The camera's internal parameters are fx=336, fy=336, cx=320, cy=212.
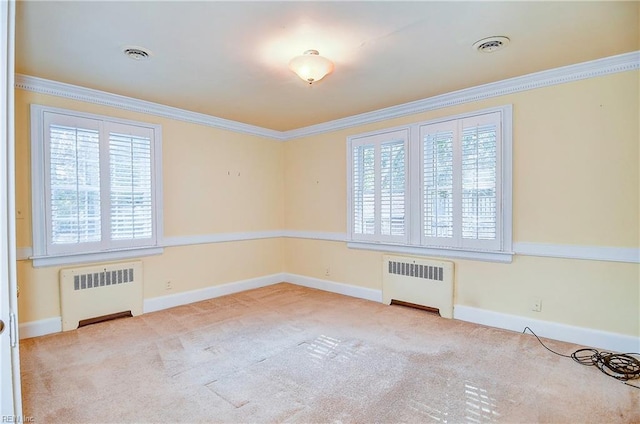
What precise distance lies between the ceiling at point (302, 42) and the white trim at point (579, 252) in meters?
1.71

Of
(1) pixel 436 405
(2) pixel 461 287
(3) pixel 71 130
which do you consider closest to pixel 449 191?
(2) pixel 461 287

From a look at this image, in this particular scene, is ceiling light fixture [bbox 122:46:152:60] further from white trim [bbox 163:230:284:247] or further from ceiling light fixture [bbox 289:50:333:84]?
white trim [bbox 163:230:284:247]

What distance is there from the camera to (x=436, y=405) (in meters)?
2.25

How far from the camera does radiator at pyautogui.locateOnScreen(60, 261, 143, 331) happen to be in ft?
11.8

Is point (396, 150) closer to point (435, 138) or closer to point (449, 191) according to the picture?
point (435, 138)

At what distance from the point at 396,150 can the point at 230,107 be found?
7.27 feet

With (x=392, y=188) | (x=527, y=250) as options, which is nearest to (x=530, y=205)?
(x=527, y=250)

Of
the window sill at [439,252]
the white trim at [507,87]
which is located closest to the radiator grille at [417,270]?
the window sill at [439,252]

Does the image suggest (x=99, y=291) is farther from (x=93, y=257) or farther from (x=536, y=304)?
(x=536, y=304)

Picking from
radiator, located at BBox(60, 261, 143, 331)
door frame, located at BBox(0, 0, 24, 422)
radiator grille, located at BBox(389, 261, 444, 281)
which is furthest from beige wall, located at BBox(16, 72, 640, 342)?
door frame, located at BBox(0, 0, 24, 422)

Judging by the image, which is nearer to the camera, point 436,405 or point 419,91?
point 436,405

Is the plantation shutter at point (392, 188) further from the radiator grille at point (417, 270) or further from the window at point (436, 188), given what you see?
the radiator grille at point (417, 270)

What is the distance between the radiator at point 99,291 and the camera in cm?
361

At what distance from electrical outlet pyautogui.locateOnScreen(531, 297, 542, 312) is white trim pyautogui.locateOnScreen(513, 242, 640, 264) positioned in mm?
459
